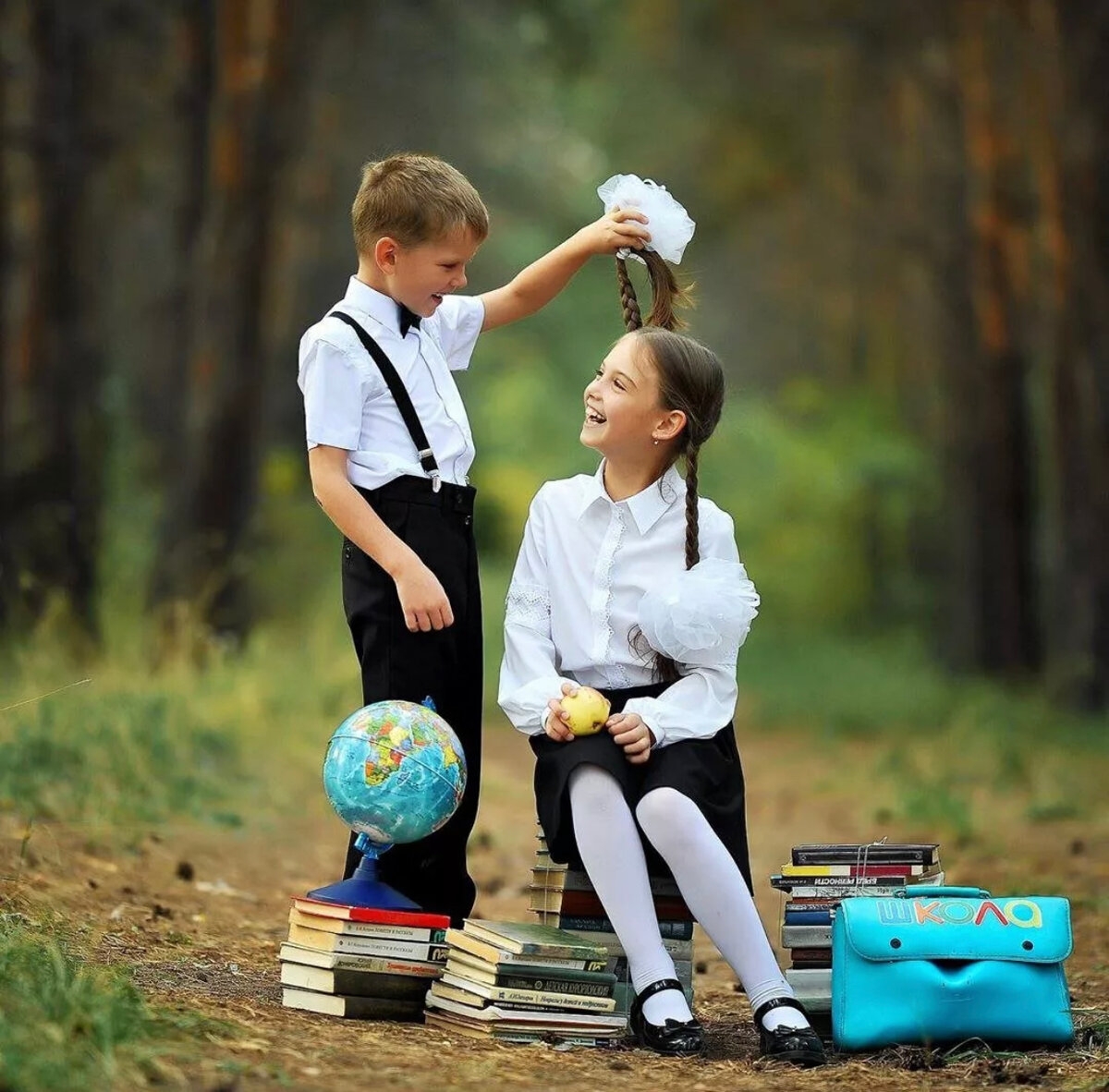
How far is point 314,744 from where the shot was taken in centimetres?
1050

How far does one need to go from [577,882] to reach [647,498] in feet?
3.38

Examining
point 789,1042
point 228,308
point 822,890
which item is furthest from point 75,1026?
point 228,308

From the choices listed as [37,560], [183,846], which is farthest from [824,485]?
[183,846]

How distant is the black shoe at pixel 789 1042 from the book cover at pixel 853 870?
1.27 feet

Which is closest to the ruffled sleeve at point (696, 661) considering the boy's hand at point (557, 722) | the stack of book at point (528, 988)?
the boy's hand at point (557, 722)

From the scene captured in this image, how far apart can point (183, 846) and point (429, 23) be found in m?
9.50

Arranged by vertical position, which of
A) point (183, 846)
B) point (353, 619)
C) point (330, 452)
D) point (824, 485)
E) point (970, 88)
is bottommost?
point (183, 846)

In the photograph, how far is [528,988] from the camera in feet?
15.2

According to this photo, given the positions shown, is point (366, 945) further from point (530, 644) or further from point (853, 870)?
point (853, 870)

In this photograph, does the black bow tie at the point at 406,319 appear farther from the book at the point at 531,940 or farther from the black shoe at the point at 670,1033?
the black shoe at the point at 670,1033

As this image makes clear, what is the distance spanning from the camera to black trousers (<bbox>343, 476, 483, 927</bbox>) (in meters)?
4.96

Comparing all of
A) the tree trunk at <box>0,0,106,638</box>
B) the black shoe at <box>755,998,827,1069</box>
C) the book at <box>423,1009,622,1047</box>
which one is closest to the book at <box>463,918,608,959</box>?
the book at <box>423,1009,622,1047</box>

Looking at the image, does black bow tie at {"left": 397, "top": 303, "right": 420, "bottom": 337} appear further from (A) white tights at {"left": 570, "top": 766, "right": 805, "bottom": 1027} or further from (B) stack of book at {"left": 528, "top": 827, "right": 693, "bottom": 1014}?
(B) stack of book at {"left": 528, "top": 827, "right": 693, "bottom": 1014}

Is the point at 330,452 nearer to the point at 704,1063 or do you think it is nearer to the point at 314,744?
the point at 704,1063
